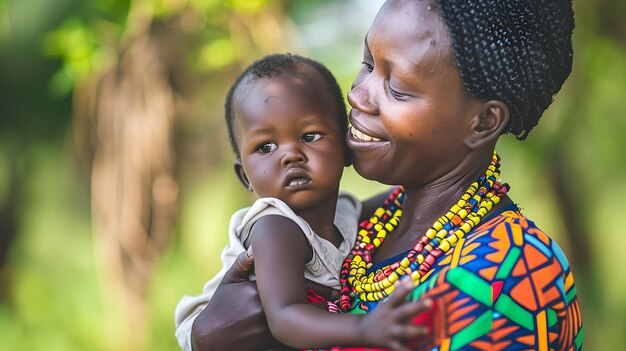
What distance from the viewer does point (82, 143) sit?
6.80 m

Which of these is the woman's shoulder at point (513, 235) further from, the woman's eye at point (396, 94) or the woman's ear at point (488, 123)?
the woman's eye at point (396, 94)

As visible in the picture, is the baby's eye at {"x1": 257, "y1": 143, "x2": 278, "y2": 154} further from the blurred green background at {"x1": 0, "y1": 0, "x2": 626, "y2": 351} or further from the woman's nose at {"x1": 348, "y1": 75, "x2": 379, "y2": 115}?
the blurred green background at {"x1": 0, "y1": 0, "x2": 626, "y2": 351}

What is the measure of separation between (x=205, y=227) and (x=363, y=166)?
483 centimetres

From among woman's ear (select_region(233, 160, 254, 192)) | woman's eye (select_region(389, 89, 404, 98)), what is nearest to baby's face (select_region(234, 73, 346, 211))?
woman's ear (select_region(233, 160, 254, 192))

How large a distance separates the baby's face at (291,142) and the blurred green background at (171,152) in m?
3.10

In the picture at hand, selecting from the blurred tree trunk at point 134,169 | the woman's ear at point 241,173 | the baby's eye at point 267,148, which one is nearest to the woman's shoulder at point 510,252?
the baby's eye at point 267,148

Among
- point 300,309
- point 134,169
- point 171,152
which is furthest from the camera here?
point 171,152

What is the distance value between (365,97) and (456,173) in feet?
1.03

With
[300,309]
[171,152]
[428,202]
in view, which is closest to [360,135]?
[428,202]

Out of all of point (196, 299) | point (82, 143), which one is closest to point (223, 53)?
point (82, 143)

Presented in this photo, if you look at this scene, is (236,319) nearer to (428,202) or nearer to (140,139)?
(428,202)

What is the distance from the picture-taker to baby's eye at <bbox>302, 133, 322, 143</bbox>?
240 centimetres

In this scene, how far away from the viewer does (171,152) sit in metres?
6.23

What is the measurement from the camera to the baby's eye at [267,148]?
7.89ft
